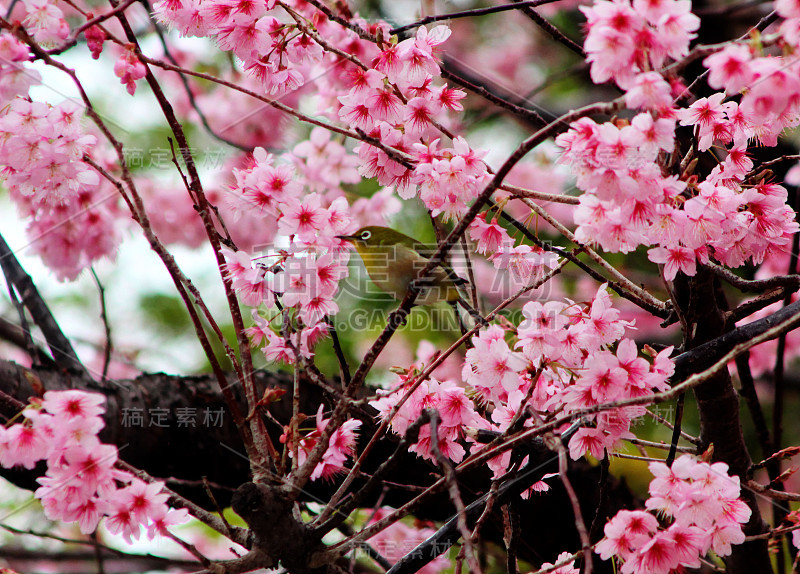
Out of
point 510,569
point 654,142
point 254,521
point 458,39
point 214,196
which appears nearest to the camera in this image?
point 654,142

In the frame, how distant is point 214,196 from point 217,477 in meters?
1.85

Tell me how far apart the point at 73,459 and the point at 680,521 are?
1.33 meters

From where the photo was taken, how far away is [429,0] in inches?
110

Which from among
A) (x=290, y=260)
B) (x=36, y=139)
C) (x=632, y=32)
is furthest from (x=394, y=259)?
(x=632, y=32)

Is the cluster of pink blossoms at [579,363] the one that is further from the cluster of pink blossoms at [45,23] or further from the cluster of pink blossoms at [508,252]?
the cluster of pink blossoms at [45,23]

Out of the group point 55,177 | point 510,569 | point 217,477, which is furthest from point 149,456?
point 510,569

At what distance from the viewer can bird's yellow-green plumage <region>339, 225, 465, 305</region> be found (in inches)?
114

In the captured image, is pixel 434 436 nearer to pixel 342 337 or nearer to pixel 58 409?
pixel 58 409

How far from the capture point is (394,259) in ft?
9.64

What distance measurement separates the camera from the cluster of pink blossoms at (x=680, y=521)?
5.01 ft

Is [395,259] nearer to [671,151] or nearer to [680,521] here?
[671,151]

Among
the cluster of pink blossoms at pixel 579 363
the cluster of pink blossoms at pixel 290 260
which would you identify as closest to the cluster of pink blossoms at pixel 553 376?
the cluster of pink blossoms at pixel 579 363

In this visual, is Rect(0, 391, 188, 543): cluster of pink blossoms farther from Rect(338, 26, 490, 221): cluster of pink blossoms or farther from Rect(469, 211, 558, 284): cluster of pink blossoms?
Rect(469, 211, 558, 284): cluster of pink blossoms

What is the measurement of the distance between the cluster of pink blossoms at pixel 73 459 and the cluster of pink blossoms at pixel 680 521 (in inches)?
41.8
